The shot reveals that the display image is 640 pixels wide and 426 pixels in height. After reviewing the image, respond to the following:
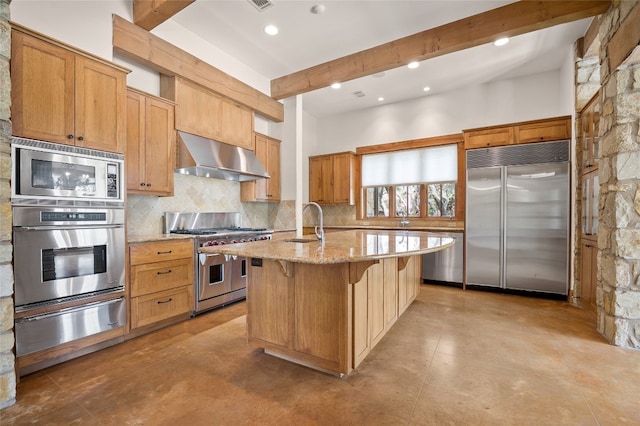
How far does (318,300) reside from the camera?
6.78ft

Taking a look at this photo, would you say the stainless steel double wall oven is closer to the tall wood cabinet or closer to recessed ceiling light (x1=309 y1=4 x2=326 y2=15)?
recessed ceiling light (x1=309 y1=4 x2=326 y2=15)

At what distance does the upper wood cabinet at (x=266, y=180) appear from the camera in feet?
15.4

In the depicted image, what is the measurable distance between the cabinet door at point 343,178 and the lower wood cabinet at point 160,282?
3.39 metres

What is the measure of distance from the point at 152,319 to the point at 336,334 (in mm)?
1956

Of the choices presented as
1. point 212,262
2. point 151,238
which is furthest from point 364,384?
point 151,238

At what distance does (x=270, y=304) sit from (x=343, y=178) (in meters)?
4.04

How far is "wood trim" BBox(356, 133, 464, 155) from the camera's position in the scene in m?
5.08

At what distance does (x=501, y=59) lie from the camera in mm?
4086

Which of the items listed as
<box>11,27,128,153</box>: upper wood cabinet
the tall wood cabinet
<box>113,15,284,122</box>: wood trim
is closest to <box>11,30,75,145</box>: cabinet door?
<box>11,27,128,153</box>: upper wood cabinet

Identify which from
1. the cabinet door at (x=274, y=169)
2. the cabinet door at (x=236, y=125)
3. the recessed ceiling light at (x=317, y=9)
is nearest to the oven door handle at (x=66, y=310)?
the cabinet door at (x=236, y=125)

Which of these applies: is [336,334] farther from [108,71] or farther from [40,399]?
[108,71]

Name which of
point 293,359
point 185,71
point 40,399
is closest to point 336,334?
point 293,359

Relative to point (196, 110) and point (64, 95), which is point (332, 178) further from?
point (64, 95)

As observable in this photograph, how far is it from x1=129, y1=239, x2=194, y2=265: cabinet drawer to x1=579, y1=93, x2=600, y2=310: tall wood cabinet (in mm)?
4472
